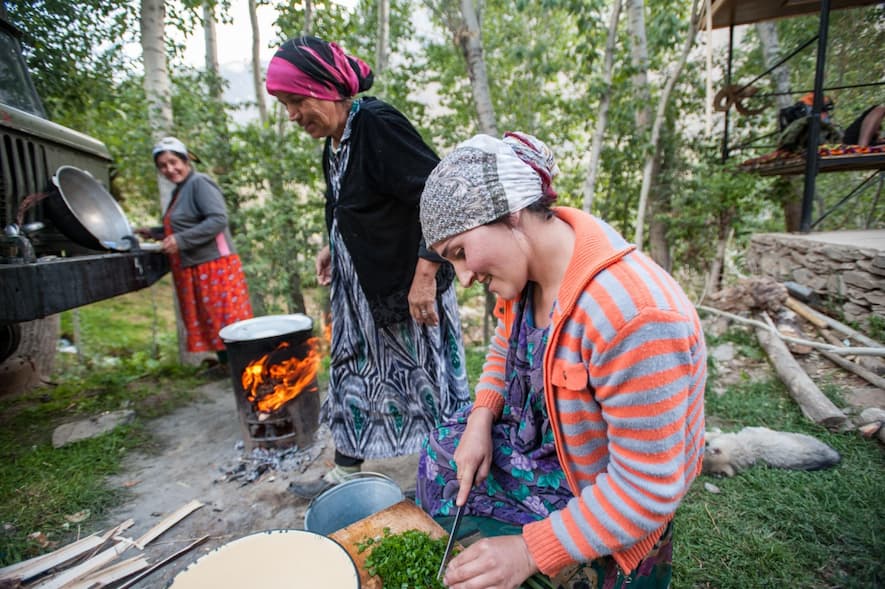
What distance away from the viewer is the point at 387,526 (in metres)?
1.31

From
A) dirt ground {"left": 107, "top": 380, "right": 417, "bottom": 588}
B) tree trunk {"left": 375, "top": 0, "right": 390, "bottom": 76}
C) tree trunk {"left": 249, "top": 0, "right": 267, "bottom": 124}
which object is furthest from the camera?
tree trunk {"left": 249, "top": 0, "right": 267, "bottom": 124}

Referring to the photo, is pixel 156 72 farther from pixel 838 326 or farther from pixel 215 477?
pixel 838 326

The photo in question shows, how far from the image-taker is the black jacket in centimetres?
192

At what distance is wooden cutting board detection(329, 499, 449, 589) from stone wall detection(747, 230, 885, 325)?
4.38 metres

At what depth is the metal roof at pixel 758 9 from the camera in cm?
543

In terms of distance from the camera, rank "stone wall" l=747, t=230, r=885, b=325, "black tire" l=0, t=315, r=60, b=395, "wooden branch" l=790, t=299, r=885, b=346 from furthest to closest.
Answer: "black tire" l=0, t=315, r=60, b=395, "stone wall" l=747, t=230, r=885, b=325, "wooden branch" l=790, t=299, r=885, b=346

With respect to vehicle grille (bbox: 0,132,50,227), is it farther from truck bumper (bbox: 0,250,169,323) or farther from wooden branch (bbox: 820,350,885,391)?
wooden branch (bbox: 820,350,885,391)

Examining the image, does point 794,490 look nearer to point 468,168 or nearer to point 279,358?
point 468,168

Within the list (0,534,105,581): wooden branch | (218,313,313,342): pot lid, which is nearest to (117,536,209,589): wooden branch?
(0,534,105,581): wooden branch

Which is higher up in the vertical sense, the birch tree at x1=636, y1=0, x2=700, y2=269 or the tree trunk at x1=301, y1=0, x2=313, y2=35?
the tree trunk at x1=301, y1=0, x2=313, y2=35

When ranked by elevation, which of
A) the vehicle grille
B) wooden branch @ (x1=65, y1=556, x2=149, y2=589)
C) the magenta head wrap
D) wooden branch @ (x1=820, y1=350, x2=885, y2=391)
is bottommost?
wooden branch @ (x1=65, y1=556, x2=149, y2=589)

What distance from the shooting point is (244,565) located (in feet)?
3.62

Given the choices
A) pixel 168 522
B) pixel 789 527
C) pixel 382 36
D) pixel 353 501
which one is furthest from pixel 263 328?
pixel 382 36

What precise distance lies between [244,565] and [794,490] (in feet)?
9.38
